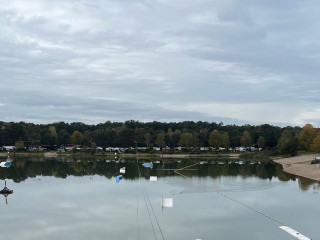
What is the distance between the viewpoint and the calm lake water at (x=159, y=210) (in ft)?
102

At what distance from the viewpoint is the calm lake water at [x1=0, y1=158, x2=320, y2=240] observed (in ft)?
102

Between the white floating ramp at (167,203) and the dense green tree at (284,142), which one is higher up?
the dense green tree at (284,142)

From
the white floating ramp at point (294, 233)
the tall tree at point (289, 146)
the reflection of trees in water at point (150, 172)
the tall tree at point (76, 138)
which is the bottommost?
the white floating ramp at point (294, 233)

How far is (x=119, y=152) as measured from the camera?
15150cm

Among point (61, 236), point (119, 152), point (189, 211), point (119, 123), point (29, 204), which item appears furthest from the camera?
point (119, 123)

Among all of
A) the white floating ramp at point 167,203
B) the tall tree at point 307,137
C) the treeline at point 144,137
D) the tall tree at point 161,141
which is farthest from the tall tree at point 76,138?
the white floating ramp at point 167,203

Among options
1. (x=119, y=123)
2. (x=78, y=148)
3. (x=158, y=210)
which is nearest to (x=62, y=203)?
(x=158, y=210)

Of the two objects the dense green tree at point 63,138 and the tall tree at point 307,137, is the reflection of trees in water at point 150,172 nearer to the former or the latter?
the tall tree at point 307,137

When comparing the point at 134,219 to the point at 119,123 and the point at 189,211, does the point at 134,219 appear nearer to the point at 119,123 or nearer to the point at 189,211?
the point at 189,211

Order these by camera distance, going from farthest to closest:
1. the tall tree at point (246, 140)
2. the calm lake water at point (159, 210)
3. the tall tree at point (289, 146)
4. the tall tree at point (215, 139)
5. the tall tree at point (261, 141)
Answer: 1. the tall tree at point (246, 140)
2. the tall tree at point (261, 141)
3. the tall tree at point (215, 139)
4. the tall tree at point (289, 146)
5. the calm lake water at point (159, 210)

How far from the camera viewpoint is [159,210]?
127 feet

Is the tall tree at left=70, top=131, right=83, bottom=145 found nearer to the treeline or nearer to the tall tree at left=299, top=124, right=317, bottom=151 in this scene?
the treeline

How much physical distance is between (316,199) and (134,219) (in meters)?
24.4

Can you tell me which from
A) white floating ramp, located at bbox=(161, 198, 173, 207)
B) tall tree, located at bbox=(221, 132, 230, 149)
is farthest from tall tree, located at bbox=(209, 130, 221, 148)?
white floating ramp, located at bbox=(161, 198, 173, 207)
